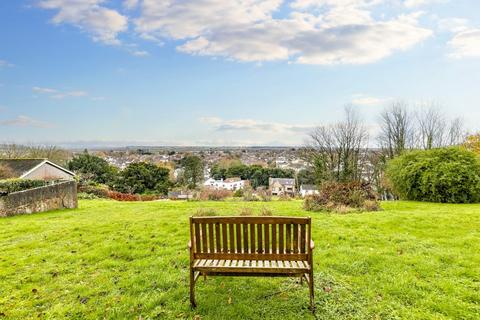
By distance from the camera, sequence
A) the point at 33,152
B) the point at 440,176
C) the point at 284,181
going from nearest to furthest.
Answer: the point at 440,176
the point at 33,152
the point at 284,181

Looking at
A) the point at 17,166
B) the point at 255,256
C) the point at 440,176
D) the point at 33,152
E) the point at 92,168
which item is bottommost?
the point at 92,168

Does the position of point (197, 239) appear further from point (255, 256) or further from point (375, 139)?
point (375, 139)

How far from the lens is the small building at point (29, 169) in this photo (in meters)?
22.1

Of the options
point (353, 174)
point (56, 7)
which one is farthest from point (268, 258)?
point (353, 174)

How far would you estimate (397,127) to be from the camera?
30.7m

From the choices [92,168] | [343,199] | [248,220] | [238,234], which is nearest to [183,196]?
[92,168]

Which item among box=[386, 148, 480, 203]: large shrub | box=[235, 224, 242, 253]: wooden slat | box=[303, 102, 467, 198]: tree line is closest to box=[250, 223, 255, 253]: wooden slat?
box=[235, 224, 242, 253]: wooden slat

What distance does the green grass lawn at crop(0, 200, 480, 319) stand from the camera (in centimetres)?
373

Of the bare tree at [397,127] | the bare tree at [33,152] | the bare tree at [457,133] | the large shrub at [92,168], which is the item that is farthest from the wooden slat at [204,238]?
the large shrub at [92,168]

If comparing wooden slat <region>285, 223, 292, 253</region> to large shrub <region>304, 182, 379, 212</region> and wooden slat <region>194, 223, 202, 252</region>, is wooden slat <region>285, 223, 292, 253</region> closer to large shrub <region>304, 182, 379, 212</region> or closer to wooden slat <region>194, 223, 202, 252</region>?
wooden slat <region>194, 223, 202, 252</region>

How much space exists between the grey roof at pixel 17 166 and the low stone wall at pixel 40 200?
9.68 metres

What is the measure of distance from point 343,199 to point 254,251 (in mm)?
8536

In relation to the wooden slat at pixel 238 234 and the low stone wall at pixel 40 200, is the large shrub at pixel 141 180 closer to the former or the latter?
the low stone wall at pixel 40 200

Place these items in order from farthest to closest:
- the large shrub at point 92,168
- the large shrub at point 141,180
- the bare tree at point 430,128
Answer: the large shrub at point 92,168
the large shrub at point 141,180
the bare tree at point 430,128
